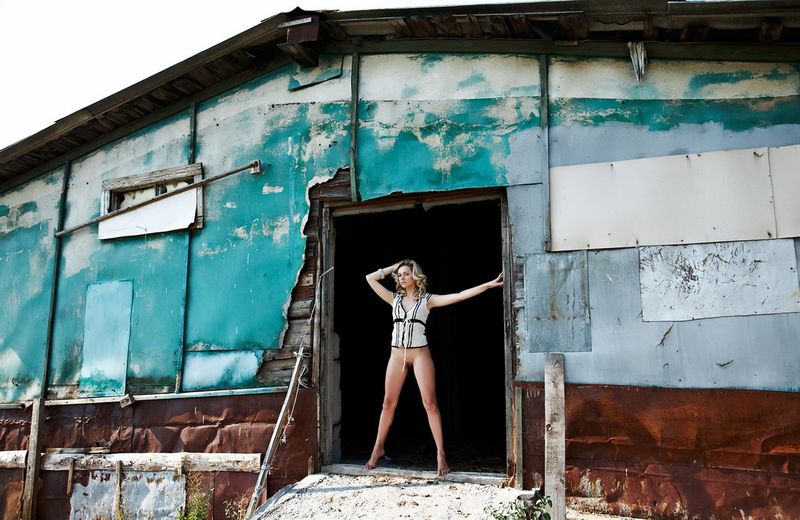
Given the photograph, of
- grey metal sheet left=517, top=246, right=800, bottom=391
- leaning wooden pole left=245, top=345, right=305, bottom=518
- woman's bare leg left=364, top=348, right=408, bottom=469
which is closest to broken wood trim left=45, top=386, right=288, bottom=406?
leaning wooden pole left=245, top=345, right=305, bottom=518

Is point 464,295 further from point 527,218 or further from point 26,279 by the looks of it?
point 26,279

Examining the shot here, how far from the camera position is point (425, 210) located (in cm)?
676

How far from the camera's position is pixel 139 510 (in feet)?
22.1

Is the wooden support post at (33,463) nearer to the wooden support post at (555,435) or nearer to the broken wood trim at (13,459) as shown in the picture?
the broken wood trim at (13,459)

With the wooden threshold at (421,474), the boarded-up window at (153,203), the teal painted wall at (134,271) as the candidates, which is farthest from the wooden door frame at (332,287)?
the teal painted wall at (134,271)

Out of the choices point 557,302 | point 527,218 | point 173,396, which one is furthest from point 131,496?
point 527,218

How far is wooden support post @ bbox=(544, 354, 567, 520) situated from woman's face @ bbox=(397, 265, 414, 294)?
5.07 ft

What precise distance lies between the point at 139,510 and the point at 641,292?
5.46 metres

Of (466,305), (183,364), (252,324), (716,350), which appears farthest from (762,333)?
(466,305)

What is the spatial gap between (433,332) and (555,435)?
5086mm

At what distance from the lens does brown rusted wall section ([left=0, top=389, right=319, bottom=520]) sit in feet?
20.7

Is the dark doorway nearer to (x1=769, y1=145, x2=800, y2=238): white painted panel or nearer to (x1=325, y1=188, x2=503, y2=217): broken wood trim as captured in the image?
(x1=325, y1=188, x2=503, y2=217): broken wood trim

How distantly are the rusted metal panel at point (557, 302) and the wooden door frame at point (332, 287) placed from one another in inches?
7.7

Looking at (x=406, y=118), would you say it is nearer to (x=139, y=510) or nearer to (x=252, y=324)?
(x=252, y=324)
